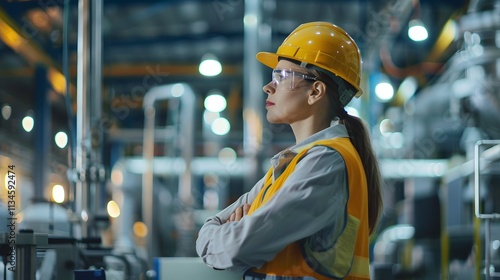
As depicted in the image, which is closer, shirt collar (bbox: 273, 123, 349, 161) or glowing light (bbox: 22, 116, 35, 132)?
shirt collar (bbox: 273, 123, 349, 161)

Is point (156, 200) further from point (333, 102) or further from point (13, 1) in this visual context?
point (333, 102)

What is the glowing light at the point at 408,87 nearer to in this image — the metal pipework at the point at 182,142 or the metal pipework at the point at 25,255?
the metal pipework at the point at 182,142

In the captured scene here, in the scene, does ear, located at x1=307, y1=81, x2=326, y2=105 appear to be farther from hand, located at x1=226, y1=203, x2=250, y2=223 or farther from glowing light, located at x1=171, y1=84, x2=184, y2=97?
glowing light, located at x1=171, y1=84, x2=184, y2=97

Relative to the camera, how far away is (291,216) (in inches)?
73.1

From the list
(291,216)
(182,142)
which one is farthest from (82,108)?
(182,142)

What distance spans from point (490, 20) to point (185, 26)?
5.49m

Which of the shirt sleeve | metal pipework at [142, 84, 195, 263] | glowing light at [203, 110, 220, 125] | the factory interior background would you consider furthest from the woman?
glowing light at [203, 110, 220, 125]

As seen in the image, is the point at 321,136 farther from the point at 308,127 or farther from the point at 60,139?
the point at 60,139

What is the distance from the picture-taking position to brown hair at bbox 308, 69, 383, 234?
2150 mm

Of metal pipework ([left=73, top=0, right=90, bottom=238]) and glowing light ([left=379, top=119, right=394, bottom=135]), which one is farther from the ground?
glowing light ([left=379, top=119, right=394, bottom=135])

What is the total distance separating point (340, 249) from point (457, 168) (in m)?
5.81

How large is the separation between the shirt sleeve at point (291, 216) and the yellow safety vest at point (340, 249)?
0.03 metres

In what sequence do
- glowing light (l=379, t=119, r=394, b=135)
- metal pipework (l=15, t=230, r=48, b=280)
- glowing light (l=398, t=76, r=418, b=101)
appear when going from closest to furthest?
metal pipework (l=15, t=230, r=48, b=280)
glowing light (l=398, t=76, r=418, b=101)
glowing light (l=379, t=119, r=394, b=135)

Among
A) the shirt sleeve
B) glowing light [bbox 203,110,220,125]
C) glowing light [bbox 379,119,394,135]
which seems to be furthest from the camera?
glowing light [bbox 203,110,220,125]
